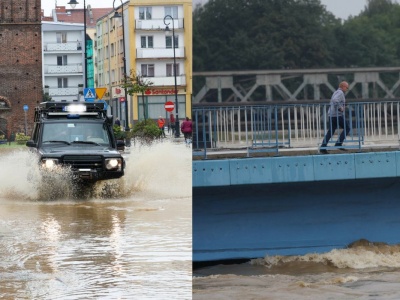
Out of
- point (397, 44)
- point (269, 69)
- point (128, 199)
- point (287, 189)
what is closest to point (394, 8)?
point (397, 44)

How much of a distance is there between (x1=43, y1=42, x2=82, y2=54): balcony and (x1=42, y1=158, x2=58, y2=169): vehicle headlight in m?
105

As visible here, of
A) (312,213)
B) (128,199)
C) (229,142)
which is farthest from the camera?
(128,199)

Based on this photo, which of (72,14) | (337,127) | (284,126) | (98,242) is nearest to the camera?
(284,126)

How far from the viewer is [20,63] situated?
8012 cm

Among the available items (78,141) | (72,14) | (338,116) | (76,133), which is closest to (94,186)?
(78,141)

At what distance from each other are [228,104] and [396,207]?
331 cm

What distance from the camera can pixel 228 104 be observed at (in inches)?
231

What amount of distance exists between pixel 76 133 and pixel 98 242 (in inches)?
277

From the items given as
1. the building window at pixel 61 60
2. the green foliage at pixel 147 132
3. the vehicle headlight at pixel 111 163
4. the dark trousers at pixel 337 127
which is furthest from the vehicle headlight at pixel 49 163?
the building window at pixel 61 60

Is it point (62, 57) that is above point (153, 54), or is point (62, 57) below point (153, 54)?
above

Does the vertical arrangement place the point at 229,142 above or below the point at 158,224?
above

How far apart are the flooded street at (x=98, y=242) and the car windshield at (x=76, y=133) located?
0.65 m

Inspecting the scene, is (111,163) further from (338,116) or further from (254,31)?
(254,31)

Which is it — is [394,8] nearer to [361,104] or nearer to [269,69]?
[269,69]
